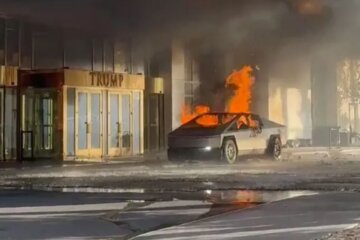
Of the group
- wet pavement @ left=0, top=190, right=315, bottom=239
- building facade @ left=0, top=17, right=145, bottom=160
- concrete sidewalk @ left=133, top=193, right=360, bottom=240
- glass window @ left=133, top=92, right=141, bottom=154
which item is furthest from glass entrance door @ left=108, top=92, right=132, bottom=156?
concrete sidewalk @ left=133, top=193, right=360, bottom=240

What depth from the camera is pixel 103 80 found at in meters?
25.8

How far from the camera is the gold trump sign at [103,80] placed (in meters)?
24.2

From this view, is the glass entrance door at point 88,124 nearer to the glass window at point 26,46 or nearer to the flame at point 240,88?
the glass window at point 26,46

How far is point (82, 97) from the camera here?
25188 millimetres

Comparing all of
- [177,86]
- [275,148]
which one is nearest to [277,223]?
[275,148]

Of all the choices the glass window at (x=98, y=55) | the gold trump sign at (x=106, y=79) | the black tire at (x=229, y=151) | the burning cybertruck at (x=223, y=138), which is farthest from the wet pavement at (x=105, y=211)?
the glass window at (x=98, y=55)

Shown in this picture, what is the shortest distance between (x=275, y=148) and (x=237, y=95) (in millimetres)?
8263

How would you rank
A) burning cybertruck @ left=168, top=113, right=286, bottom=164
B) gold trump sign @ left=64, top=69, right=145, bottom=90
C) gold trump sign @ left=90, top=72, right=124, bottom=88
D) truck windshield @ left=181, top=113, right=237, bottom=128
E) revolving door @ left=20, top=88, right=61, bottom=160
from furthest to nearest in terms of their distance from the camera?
gold trump sign @ left=90, top=72, right=124, bottom=88 < revolving door @ left=20, top=88, right=61, bottom=160 < gold trump sign @ left=64, top=69, right=145, bottom=90 < truck windshield @ left=181, top=113, right=237, bottom=128 < burning cybertruck @ left=168, top=113, right=286, bottom=164

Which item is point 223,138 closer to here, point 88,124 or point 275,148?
point 275,148

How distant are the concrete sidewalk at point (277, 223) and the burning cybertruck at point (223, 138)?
30.1 ft

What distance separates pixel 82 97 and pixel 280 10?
26.0 ft

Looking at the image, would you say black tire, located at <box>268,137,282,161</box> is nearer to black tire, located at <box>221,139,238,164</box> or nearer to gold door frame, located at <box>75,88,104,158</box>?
black tire, located at <box>221,139,238,164</box>

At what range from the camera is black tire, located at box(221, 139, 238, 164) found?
67.7 ft

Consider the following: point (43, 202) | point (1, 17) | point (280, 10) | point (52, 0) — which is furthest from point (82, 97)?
point (43, 202)
